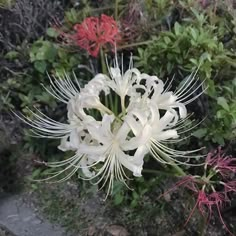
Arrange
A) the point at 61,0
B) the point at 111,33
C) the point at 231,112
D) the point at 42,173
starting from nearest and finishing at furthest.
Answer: the point at 231,112 → the point at 111,33 → the point at 42,173 → the point at 61,0

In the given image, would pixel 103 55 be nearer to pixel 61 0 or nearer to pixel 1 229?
pixel 61 0

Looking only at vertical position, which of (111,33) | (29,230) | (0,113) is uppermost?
(111,33)

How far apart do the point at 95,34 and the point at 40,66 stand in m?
0.39

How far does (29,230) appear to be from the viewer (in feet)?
7.84

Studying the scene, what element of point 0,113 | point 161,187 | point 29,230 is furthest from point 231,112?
point 0,113

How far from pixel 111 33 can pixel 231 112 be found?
0.55m

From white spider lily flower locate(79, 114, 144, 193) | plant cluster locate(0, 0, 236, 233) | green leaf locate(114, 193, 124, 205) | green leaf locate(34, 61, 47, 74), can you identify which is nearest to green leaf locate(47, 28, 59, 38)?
plant cluster locate(0, 0, 236, 233)

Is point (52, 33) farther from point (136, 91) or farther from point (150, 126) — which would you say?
point (150, 126)

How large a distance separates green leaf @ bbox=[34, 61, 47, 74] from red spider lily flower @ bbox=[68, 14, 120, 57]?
27 cm

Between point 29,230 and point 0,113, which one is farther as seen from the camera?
point 0,113

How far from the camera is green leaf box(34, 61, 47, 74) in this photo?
2.61 meters

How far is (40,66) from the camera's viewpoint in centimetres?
261

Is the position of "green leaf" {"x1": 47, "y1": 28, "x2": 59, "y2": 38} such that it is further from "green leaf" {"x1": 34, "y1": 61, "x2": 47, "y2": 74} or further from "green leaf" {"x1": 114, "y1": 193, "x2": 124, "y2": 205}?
"green leaf" {"x1": 114, "y1": 193, "x2": 124, "y2": 205}

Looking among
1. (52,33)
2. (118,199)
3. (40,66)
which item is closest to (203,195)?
(118,199)
